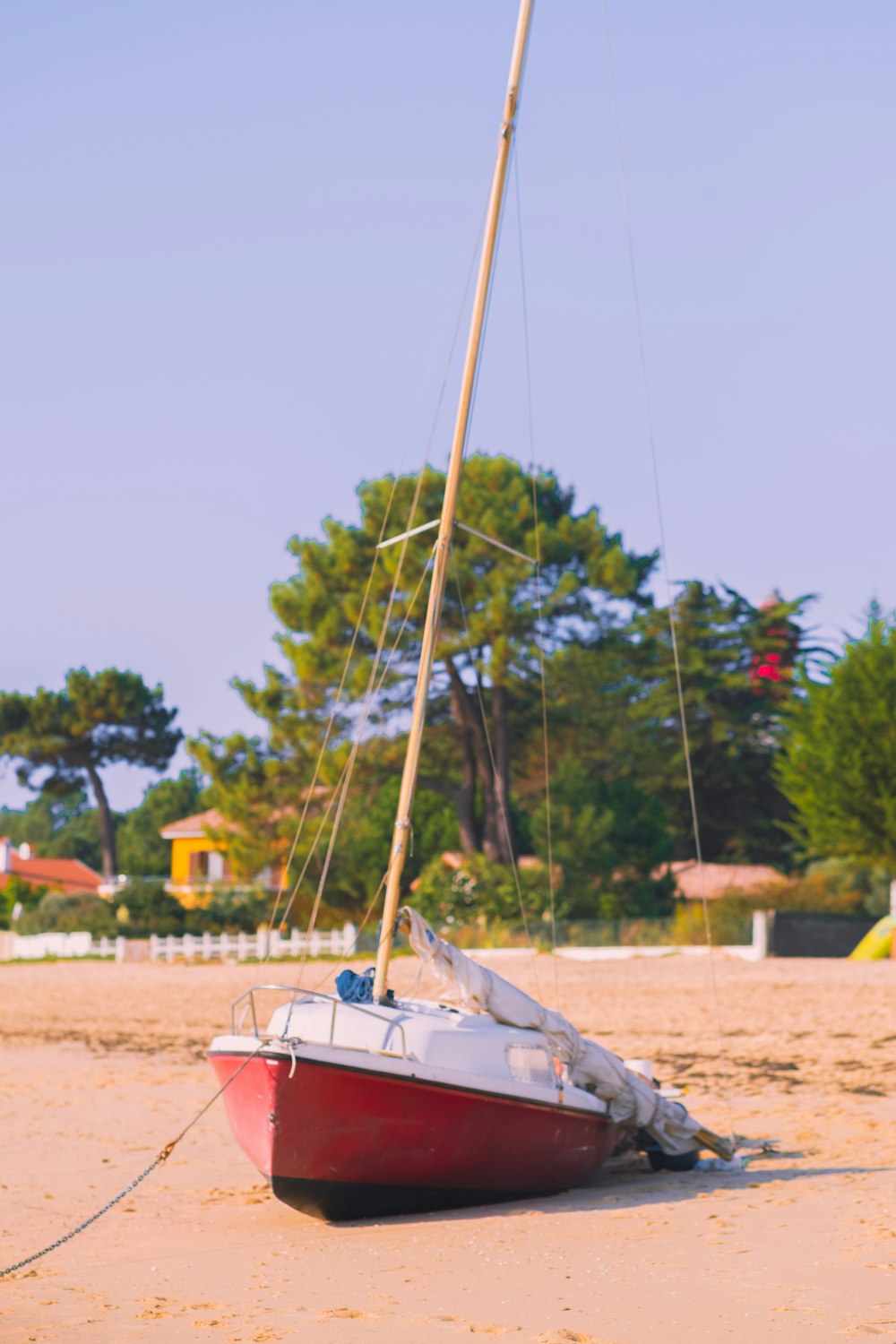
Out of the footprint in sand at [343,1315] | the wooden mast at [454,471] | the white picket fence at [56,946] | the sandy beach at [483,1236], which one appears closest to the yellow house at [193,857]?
the white picket fence at [56,946]

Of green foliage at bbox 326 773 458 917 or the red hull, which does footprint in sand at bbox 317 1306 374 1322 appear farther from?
green foliage at bbox 326 773 458 917

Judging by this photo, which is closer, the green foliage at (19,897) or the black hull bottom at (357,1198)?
the black hull bottom at (357,1198)

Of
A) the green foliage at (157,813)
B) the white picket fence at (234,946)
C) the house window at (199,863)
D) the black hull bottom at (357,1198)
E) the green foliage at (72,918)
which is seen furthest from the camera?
the green foliage at (157,813)

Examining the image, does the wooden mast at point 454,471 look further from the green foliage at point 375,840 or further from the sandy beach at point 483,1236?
the green foliage at point 375,840

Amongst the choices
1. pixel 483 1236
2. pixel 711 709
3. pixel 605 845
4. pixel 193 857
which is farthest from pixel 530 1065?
pixel 193 857

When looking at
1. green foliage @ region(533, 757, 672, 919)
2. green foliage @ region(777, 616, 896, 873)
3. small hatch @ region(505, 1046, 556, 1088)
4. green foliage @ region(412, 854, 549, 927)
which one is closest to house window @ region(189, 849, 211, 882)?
green foliage @ region(533, 757, 672, 919)

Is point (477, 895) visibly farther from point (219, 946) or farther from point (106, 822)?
point (106, 822)

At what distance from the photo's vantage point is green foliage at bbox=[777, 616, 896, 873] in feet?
110

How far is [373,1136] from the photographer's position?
971 centimetres

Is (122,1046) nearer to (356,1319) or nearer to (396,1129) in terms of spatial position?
(396,1129)

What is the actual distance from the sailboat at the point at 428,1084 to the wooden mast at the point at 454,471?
0.05 ft

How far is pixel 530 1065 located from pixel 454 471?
164 inches

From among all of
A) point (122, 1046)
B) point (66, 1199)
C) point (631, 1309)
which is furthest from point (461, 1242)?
point (122, 1046)

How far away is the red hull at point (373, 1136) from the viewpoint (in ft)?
31.3
